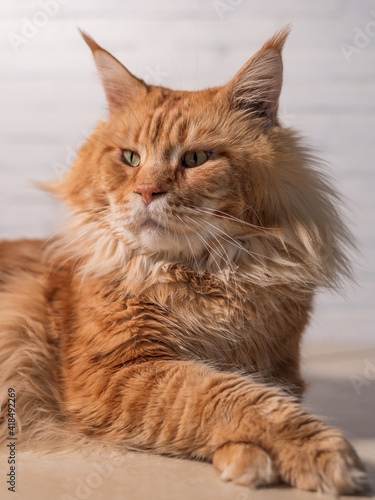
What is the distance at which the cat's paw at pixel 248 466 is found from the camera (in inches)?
52.4

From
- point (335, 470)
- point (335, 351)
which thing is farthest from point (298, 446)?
point (335, 351)

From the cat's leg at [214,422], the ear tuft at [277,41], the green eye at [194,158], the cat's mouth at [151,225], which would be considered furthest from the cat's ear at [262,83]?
the cat's leg at [214,422]

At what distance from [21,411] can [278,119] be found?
3.93ft

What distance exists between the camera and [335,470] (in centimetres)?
129

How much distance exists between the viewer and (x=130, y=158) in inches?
73.6

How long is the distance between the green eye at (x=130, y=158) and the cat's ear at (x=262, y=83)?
35 centimetres

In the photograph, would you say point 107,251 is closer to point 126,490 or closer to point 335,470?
point 126,490

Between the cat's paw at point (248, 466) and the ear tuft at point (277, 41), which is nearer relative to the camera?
the cat's paw at point (248, 466)

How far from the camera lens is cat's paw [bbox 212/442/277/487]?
4.37 ft

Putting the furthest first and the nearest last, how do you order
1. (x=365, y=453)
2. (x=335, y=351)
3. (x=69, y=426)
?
(x=335, y=351)
(x=69, y=426)
(x=365, y=453)

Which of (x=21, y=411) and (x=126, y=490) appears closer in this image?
(x=126, y=490)

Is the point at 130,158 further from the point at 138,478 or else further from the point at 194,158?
the point at 138,478

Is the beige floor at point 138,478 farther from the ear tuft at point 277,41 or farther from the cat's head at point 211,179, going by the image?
the ear tuft at point 277,41

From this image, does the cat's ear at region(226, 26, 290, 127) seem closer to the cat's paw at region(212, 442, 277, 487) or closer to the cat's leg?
the cat's leg
